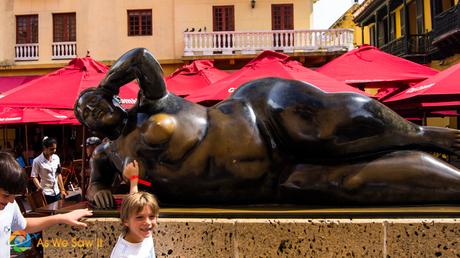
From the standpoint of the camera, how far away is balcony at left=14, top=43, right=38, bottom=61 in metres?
21.2

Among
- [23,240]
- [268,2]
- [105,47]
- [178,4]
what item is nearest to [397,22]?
[268,2]

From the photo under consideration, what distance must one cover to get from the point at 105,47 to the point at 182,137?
19230mm

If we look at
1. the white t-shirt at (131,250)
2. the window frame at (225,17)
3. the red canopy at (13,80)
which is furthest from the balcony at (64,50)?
the white t-shirt at (131,250)

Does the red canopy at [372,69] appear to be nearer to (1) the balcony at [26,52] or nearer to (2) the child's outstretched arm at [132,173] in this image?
(2) the child's outstretched arm at [132,173]

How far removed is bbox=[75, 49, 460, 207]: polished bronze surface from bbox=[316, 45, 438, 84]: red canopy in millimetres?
5380

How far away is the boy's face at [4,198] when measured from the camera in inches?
89.2

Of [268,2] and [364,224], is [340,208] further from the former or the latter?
[268,2]

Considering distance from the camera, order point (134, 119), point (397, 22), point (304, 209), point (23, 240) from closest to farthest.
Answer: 1. point (304, 209)
2. point (134, 119)
3. point (23, 240)
4. point (397, 22)

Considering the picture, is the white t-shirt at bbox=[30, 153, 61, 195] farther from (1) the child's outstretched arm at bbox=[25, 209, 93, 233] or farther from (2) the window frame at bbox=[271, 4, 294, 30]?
(2) the window frame at bbox=[271, 4, 294, 30]

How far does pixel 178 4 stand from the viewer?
70.0 ft

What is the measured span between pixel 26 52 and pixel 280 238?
21129 mm

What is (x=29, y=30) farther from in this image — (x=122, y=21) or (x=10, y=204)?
(x=10, y=204)

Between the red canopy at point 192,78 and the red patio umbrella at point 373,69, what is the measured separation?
7.61 ft

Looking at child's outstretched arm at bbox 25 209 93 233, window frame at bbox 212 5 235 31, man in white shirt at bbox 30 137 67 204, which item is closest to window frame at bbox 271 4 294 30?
window frame at bbox 212 5 235 31
